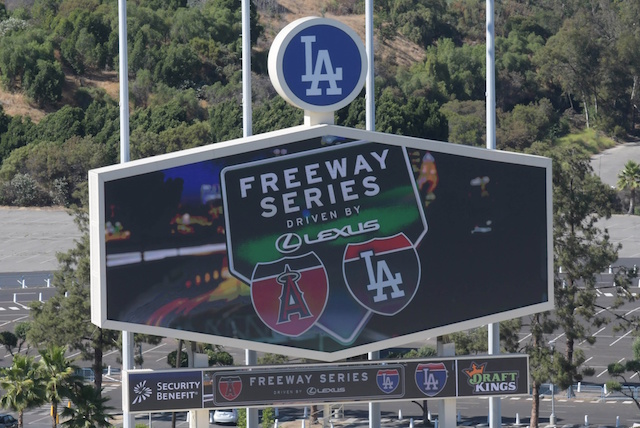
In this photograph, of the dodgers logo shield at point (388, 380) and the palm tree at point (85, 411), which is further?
the palm tree at point (85, 411)

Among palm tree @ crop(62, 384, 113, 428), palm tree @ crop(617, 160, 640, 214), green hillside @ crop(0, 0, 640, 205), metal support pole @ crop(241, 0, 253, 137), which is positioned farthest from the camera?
palm tree @ crop(617, 160, 640, 214)

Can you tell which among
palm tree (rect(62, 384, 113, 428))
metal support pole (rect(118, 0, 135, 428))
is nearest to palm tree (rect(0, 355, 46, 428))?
palm tree (rect(62, 384, 113, 428))

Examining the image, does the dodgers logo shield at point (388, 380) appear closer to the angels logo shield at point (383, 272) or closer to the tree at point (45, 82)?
the angels logo shield at point (383, 272)

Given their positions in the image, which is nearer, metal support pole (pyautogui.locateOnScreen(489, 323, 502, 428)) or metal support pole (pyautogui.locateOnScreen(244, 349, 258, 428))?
metal support pole (pyautogui.locateOnScreen(244, 349, 258, 428))

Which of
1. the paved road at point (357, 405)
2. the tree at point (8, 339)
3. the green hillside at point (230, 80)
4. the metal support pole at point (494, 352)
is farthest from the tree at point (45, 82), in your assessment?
the metal support pole at point (494, 352)

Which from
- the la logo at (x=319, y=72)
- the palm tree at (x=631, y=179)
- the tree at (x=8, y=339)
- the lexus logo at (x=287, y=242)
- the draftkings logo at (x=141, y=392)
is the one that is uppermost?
the palm tree at (x=631, y=179)

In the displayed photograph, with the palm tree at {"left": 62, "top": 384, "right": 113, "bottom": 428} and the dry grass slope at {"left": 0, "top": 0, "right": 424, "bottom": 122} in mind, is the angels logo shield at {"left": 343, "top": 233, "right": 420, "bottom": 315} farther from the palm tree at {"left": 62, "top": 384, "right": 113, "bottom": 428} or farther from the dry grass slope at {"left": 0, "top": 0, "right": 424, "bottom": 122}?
the dry grass slope at {"left": 0, "top": 0, "right": 424, "bottom": 122}

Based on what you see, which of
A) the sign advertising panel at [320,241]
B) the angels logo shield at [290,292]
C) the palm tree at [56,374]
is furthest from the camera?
the palm tree at [56,374]

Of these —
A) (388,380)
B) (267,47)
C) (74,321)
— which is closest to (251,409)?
(388,380)
